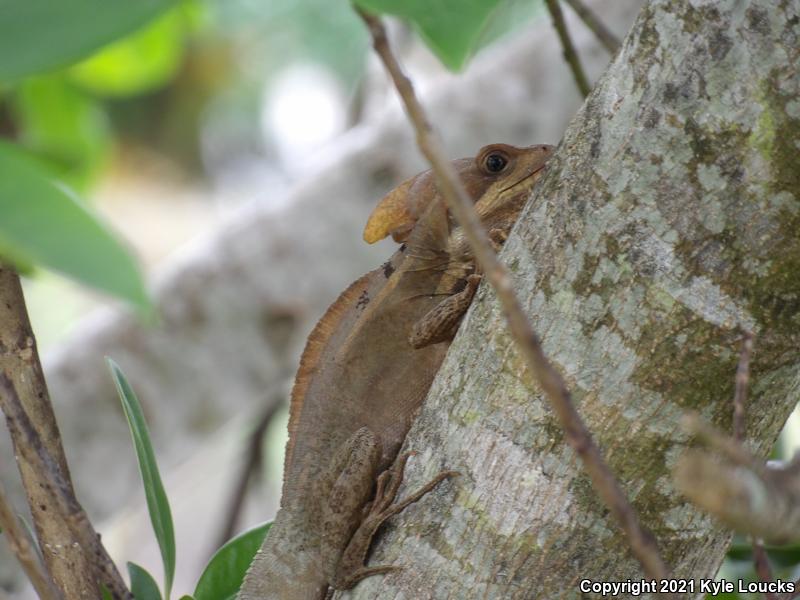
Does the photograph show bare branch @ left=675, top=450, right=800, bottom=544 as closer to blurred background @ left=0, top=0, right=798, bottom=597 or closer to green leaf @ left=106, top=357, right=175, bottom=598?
green leaf @ left=106, top=357, right=175, bottom=598

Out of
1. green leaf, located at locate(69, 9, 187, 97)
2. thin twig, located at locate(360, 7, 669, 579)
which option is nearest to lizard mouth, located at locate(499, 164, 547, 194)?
thin twig, located at locate(360, 7, 669, 579)

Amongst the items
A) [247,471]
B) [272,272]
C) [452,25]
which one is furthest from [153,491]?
[247,471]

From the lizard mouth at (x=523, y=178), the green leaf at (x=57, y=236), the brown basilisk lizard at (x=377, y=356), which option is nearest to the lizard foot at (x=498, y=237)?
the brown basilisk lizard at (x=377, y=356)

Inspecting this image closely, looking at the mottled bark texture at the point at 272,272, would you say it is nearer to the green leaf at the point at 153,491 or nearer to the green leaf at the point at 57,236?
the green leaf at the point at 153,491

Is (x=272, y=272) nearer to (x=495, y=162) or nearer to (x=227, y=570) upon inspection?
(x=495, y=162)

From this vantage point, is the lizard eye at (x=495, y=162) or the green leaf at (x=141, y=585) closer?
the green leaf at (x=141, y=585)

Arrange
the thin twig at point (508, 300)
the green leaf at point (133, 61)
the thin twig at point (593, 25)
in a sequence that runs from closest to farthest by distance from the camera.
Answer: the thin twig at point (508, 300) → the thin twig at point (593, 25) → the green leaf at point (133, 61)
